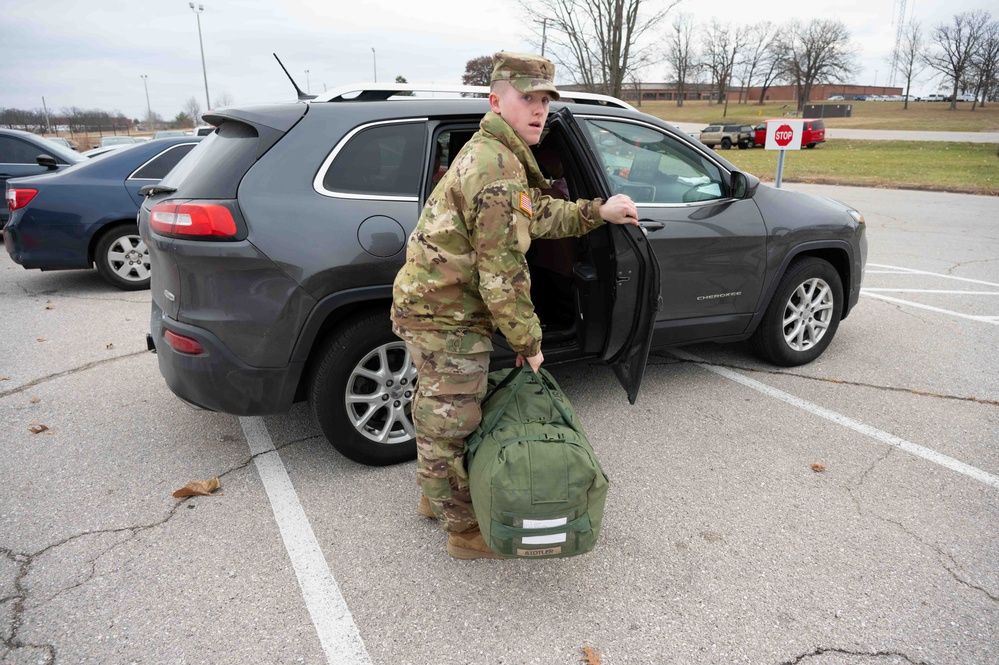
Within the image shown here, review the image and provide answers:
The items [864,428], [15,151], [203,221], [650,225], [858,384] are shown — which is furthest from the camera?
[15,151]

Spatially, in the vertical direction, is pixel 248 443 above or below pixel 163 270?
below

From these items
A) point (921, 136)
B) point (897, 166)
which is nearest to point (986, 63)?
point (921, 136)

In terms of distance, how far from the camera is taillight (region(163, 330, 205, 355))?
2.94 meters

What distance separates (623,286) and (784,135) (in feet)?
22.4

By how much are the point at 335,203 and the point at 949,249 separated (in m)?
8.90

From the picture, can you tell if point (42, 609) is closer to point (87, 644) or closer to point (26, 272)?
point (87, 644)

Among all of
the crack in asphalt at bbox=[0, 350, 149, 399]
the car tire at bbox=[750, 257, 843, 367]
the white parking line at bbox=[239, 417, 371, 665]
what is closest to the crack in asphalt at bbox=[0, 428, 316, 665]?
the white parking line at bbox=[239, 417, 371, 665]

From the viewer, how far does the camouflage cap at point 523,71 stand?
223 centimetres

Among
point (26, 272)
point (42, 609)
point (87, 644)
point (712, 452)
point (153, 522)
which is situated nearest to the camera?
point (87, 644)

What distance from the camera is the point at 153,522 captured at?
288cm

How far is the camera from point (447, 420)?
2465 mm

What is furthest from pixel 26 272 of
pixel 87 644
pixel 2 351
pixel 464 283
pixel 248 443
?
pixel 464 283

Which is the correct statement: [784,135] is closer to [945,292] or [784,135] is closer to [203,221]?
[945,292]

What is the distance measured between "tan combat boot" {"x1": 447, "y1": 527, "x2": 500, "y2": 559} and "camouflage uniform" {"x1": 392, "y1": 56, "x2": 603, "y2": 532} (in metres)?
0.04
